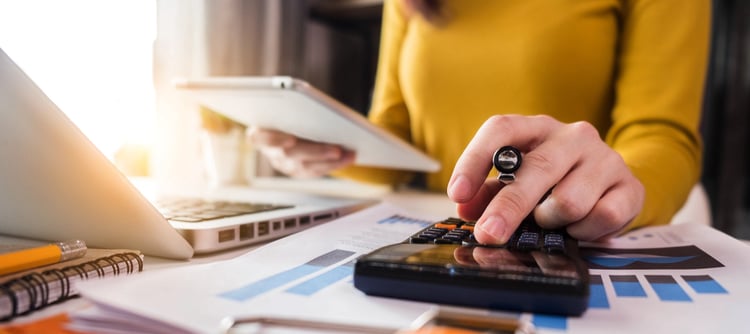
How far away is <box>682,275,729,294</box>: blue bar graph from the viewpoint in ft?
1.01

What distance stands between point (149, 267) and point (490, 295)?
0.23 metres

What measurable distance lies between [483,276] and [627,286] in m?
0.11

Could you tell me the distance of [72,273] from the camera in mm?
300

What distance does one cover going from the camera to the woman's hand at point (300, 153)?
81 centimetres

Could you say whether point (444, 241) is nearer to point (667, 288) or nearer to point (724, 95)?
point (667, 288)

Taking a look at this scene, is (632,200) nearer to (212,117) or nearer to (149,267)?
(149,267)

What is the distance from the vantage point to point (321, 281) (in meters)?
0.32

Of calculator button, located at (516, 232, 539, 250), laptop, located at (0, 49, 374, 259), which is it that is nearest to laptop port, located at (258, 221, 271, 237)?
laptop, located at (0, 49, 374, 259)

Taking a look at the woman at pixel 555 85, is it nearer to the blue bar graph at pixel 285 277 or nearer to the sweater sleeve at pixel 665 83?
the sweater sleeve at pixel 665 83

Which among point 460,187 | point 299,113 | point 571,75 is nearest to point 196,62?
point 299,113

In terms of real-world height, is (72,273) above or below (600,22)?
below

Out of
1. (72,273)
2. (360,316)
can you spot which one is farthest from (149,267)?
(360,316)

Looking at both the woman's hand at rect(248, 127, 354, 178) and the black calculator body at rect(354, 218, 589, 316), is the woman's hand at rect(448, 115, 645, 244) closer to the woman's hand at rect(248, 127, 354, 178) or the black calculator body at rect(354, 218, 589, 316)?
the black calculator body at rect(354, 218, 589, 316)

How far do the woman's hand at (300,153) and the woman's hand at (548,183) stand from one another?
0.41 meters
